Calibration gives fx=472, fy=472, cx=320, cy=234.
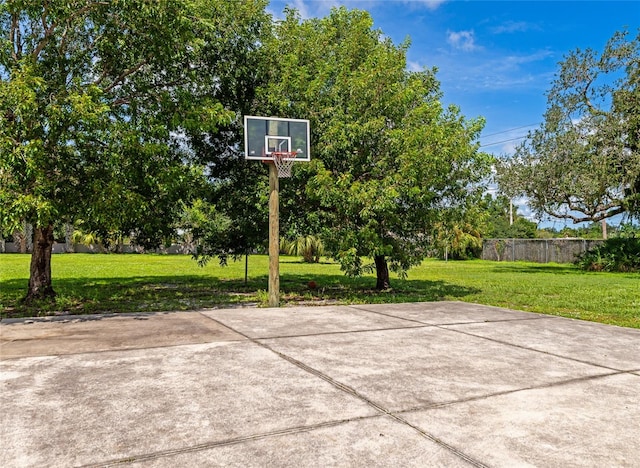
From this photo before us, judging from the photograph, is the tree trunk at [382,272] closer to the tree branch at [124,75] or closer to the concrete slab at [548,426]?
the tree branch at [124,75]

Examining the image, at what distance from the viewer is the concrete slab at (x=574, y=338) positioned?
517cm

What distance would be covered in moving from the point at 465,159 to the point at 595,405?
340 inches

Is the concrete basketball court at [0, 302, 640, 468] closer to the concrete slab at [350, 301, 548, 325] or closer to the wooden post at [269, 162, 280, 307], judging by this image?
the concrete slab at [350, 301, 548, 325]

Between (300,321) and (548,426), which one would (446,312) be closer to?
(300,321)

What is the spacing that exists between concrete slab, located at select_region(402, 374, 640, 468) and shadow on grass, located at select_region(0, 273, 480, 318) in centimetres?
658

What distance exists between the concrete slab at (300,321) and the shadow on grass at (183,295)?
1481 millimetres

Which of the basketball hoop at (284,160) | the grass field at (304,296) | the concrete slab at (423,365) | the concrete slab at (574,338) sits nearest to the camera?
the concrete slab at (423,365)

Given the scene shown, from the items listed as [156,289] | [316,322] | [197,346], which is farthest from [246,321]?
[156,289]

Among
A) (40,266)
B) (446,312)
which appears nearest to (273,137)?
(446,312)

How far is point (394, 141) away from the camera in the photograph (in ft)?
33.8

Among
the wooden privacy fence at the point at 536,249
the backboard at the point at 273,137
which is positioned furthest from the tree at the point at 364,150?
the wooden privacy fence at the point at 536,249

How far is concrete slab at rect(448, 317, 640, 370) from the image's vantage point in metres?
5.17

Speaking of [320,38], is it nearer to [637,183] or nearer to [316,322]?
[316,322]

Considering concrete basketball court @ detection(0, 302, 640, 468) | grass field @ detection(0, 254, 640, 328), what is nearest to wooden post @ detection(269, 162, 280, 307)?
grass field @ detection(0, 254, 640, 328)
